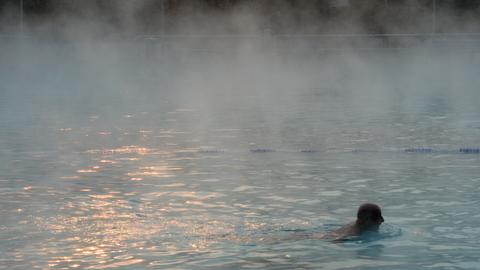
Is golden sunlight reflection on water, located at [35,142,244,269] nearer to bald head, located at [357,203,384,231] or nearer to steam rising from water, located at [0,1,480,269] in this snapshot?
steam rising from water, located at [0,1,480,269]

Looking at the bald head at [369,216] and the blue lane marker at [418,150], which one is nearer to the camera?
the bald head at [369,216]

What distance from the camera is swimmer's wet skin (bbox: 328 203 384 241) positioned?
253 inches

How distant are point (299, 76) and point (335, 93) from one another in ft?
14.6

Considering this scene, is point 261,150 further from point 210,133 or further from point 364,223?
point 364,223

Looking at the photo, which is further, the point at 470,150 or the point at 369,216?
the point at 470,150

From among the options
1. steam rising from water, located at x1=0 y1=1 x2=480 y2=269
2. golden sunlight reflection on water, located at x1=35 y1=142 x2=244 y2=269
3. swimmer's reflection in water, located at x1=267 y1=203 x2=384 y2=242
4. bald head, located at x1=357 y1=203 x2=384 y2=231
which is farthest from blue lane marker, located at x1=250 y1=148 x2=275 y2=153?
bald head, located at x1=357 y1=203 x2=384 y2=231

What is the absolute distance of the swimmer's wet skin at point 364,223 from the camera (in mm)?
6414

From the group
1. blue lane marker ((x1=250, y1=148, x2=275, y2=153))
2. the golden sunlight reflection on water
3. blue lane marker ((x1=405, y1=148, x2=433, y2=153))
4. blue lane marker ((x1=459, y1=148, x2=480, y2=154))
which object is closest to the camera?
the golden sunlight reflection on water

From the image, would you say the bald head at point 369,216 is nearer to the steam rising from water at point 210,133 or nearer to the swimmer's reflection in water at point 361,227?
the swimmer's reflection in water at point 361,227

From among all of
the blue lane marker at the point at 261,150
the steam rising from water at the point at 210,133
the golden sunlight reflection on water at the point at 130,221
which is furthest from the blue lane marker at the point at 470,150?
the golden sunlight reflection on water at the point at 130,221

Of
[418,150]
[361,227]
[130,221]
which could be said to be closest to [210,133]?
[418,150]

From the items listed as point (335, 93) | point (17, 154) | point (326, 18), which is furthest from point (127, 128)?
point (326, 18)

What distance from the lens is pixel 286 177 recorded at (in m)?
9.13

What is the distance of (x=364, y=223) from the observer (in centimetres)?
649
